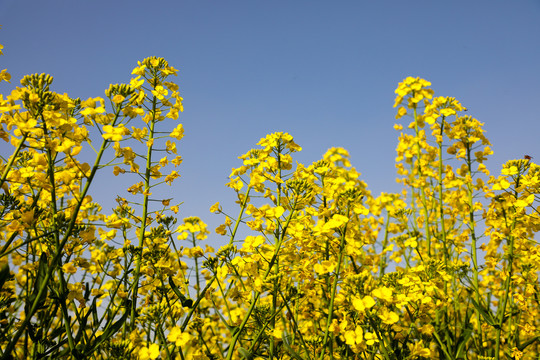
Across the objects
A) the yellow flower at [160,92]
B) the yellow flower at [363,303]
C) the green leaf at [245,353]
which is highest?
the yellow flower at [160,92]

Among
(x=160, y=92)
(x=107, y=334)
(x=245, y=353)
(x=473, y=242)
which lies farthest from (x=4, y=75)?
(x=473, y=242)

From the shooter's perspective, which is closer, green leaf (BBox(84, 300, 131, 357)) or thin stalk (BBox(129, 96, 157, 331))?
green leaf (BBox(84, 300, 131, 357))

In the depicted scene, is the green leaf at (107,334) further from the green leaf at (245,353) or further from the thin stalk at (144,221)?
the green leaf at (245,353)

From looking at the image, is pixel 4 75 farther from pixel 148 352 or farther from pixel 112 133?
pixel 148 352

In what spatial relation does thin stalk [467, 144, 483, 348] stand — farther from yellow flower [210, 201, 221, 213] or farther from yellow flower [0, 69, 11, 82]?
yellow flower [0, 69, 11, 82]

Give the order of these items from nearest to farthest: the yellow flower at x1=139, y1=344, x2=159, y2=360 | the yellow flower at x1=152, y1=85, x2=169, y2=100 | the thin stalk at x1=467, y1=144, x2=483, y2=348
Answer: the yellow flower at x1=139, y1=344, x2=159, y2=360
the yellow flower at x1=152, y1=85, x2=169, y2=100
the thin stalk at x1=467, y1=144, x2=483, y2=348

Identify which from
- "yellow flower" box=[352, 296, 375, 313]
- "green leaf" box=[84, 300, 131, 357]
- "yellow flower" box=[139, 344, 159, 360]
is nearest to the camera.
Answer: "green leaf" box=[84, 300, 131, 357]

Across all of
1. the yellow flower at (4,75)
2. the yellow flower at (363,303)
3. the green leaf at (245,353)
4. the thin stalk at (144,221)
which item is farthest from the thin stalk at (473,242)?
the yellow flower at (4,75)

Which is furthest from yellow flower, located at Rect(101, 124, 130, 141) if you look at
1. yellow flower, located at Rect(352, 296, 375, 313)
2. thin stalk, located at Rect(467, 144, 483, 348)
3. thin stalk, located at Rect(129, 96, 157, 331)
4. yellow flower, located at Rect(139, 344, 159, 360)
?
thin stalk, located at Rect(467, 144, 483, 348)

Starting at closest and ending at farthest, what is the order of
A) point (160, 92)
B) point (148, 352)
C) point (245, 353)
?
point (245, 353), point (148, 352), point (160, 92)

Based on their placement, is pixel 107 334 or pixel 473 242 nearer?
pixel 107 334

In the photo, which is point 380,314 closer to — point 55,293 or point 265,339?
point 265,339

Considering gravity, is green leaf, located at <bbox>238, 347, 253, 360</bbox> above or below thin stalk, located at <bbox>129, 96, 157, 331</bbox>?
below

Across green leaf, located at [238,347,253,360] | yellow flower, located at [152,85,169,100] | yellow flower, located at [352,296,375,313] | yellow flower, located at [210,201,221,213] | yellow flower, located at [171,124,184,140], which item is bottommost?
green leaf, located at [238,347,253,360]
